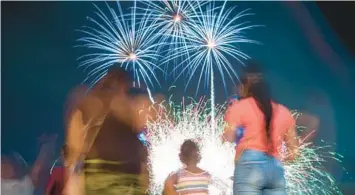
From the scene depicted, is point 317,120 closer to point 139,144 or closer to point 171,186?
point 171,186

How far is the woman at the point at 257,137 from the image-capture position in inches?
127

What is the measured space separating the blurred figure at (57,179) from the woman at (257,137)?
1.64 metres

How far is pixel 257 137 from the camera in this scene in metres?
3.28

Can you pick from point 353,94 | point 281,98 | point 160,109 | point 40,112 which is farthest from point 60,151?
point 353,94

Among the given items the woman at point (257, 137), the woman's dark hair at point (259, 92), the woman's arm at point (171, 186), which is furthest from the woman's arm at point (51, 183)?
the woman's dark hair at point (259, 92)

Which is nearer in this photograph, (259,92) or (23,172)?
(259,92)

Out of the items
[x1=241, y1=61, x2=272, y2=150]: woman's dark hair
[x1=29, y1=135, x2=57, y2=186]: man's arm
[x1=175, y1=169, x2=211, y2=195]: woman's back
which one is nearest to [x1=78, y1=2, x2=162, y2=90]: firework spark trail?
[x1=29, y1=135, x2=57, y2=186]: man's arm

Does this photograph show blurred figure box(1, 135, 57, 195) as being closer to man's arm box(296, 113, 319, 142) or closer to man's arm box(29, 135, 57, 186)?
man's arm box(29, 135, 57, 186)

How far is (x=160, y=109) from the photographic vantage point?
4.75 meters

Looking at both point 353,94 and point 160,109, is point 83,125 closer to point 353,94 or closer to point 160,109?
A: point 160,109

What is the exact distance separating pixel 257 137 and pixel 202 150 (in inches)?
58.4

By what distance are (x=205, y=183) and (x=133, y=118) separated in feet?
2.10

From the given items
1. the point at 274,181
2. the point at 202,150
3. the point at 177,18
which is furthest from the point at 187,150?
the point at 177,18

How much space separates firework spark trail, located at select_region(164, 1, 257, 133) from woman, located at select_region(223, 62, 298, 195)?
1.23 metres
